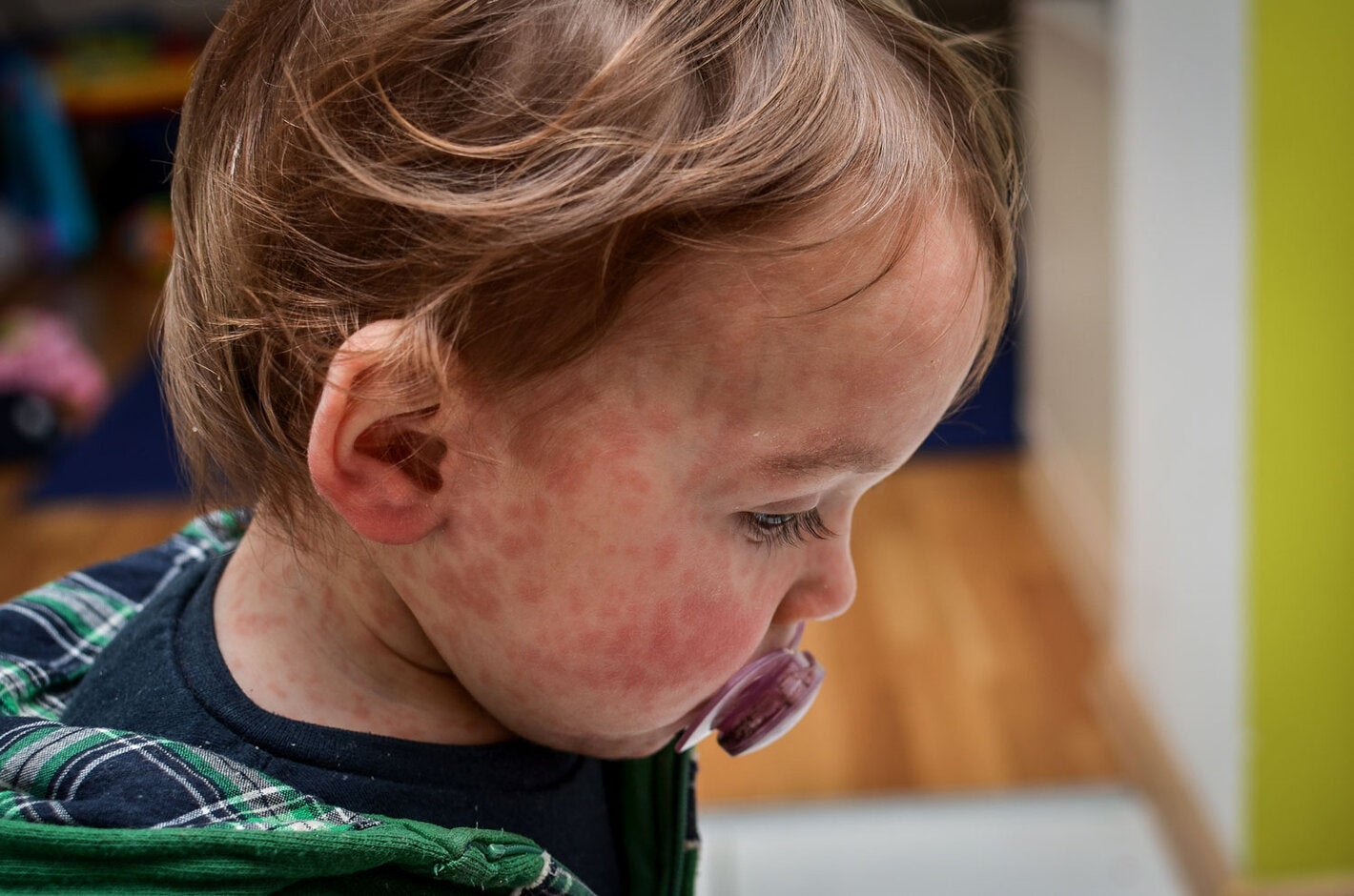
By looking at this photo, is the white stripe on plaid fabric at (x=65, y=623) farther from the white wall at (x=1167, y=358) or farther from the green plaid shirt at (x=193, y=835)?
the white wall at (x=1167, y=358)

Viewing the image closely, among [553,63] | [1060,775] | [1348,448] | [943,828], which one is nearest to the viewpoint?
[553,63]

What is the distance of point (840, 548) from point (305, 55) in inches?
10.8

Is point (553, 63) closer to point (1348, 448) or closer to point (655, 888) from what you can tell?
point (655, 888)

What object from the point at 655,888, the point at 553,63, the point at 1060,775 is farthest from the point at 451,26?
the point at 1060,775

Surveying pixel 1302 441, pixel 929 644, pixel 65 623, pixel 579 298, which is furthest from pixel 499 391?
pixel 929 644

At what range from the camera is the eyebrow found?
1.72 feet

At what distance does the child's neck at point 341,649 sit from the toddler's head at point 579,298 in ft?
0.05

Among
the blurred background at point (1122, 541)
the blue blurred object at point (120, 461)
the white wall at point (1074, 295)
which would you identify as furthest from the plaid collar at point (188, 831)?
the blue blurred object at point (120, 461)

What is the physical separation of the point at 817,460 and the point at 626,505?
0.07 meters

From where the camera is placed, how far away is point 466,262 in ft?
1.58

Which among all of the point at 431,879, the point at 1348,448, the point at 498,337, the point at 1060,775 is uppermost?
the point at 498,337

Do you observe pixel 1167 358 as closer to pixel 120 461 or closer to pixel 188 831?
pixel 188 831

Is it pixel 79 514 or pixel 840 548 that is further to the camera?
pixel 79 514

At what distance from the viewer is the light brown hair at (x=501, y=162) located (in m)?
0.47
